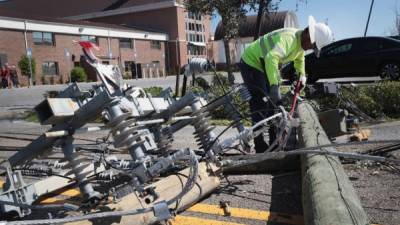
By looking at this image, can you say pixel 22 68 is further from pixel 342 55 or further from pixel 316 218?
pixel 316 218

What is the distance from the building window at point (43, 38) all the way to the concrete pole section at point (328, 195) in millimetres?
39600

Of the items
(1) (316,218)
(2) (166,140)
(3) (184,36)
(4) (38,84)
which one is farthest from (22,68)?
(1) (316,218)

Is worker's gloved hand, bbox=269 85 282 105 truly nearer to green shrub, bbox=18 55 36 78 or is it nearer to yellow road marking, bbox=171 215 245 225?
yellow road marking, bbox=171 215 245 225

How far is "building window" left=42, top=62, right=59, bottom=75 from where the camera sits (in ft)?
138

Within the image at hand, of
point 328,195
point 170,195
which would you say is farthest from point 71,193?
point 328,195

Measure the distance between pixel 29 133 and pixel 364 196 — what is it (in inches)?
317

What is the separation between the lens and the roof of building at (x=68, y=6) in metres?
62.5

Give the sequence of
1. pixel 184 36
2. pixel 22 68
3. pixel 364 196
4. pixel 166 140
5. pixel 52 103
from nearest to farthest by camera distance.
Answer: pixel 52 103 < pixel 364 196 < pixel 166 140 < pixel 22 68 < pixel 184 36

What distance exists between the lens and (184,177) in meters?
4.70

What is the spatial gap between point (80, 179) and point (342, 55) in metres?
14.4

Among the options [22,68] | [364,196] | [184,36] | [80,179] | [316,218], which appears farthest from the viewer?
[184,36]

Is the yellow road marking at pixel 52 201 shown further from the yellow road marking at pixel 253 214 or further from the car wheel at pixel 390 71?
the car wheel at pixel 390 71

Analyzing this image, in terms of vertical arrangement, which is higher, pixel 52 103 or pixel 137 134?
pixel 52 103

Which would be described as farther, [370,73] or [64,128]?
[370,73]
